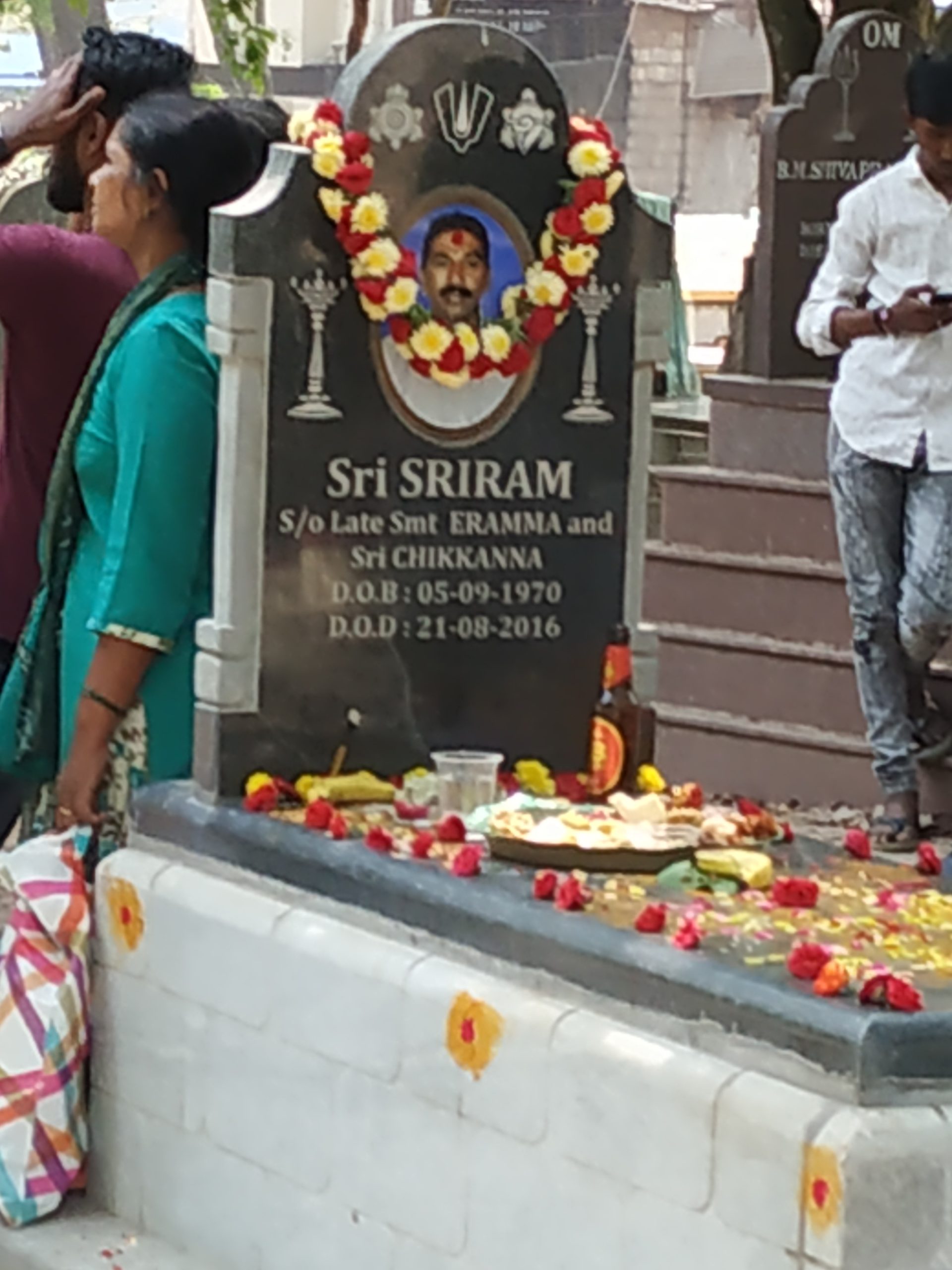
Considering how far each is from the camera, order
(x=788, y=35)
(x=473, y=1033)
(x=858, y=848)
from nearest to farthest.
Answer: (x=473, y=1033), (x=858, y=848), (x=788, y=35)

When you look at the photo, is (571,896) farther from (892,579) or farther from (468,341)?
(892,579)

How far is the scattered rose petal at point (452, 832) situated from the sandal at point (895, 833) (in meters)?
3.17

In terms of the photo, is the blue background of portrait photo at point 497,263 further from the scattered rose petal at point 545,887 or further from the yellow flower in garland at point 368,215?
the scattered rose petal at point 545,887

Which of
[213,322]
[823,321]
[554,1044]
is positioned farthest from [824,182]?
[554,1044]

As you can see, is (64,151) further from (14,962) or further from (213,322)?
(14,962)

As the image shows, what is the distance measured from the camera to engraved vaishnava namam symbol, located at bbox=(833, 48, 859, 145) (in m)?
8.29

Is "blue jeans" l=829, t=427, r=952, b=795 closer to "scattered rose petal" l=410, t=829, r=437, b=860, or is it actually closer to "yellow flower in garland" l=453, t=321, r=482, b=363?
"yellow flower in garland" l=453, t=321, r=482, b=363

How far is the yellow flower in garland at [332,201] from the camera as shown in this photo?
14.3ft

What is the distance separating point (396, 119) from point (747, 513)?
13.3ft

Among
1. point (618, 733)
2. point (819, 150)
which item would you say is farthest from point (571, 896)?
point (819, 150)

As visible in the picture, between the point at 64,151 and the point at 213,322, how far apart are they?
877 millimetres

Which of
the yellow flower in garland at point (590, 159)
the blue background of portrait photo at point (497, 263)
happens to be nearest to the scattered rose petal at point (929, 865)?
the blue background of portrait photo at point (497, 263)

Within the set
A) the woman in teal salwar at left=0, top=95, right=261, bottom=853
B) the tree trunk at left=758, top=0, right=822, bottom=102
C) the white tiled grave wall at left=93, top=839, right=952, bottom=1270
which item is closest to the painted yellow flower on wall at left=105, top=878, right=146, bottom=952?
the white tiled grave wall at left=93, top=839, right=952, bottom=1270

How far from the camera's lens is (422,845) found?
13.6 feet
